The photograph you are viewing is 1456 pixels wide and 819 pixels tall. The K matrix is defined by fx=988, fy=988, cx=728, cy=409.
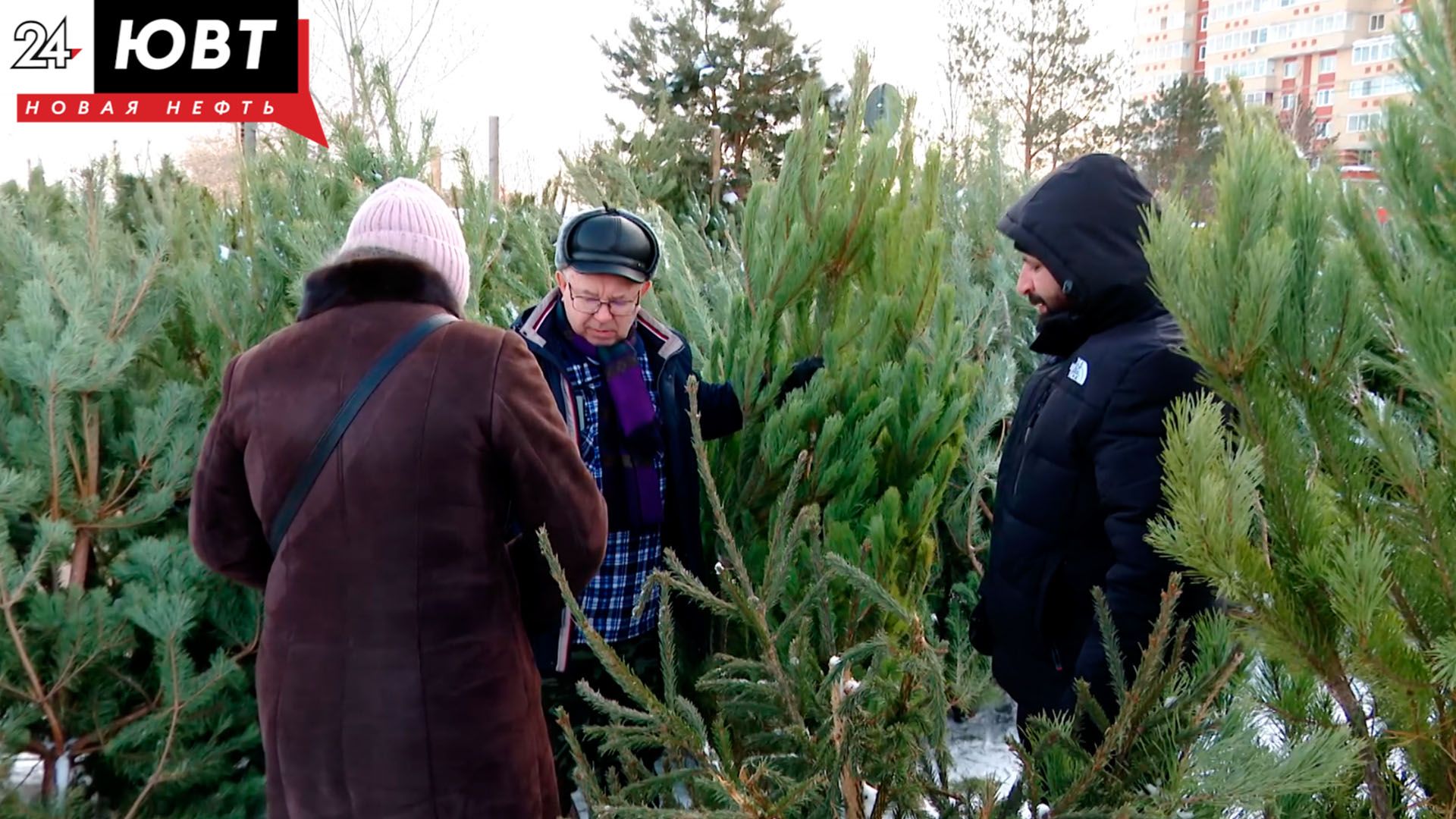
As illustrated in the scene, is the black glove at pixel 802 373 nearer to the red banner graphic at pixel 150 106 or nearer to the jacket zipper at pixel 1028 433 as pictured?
the jacket zipper at pixel 1028 433

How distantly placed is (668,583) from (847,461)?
1.05 meters

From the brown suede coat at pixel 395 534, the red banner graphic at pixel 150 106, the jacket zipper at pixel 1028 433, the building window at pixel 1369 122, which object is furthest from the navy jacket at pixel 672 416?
the red banner graphic at pixel 150 106

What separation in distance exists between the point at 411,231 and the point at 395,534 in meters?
0.57

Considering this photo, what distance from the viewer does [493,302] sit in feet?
10.6

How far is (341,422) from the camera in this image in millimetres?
1648

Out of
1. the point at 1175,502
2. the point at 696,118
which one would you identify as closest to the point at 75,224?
the point at 1175,502

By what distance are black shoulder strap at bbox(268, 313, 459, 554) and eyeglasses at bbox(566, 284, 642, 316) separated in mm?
586

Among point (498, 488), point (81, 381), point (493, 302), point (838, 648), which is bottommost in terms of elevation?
point (838, 648)

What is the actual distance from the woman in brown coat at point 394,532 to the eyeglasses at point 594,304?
19.4 inches

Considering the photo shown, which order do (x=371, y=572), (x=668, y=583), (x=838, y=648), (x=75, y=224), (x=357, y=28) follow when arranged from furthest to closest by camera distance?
(x=357, y=28), (x=75, y=224), (x=838, y=648), (x=371, y=572), (x=668, y=583)

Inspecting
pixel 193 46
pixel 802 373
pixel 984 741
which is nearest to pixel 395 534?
pixel 802 373

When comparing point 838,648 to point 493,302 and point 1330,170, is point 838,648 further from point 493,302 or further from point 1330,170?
point 493,302

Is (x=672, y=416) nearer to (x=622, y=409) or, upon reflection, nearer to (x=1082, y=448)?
(x=622, y=409)

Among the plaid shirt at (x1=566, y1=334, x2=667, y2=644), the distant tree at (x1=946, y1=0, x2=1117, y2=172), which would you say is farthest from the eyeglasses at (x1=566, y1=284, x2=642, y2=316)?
the distant tree at (x1=946, y1=0, x2=1117, y2=172)
